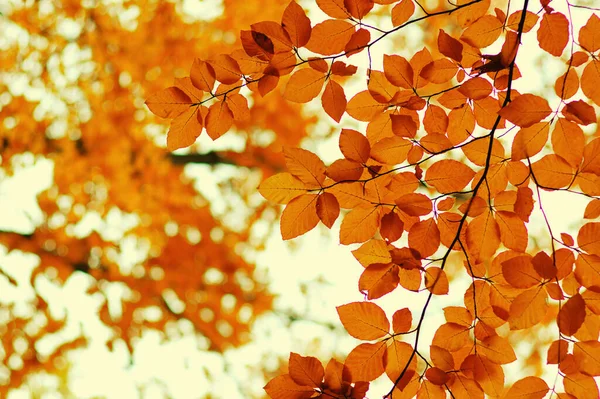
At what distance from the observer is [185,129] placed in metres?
1.04

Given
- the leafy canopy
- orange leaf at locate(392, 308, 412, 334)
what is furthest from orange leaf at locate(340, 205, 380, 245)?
orange leaf at locate(392, 308, 412, 334)

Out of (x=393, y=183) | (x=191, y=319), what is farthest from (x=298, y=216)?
(x=191, y=319)

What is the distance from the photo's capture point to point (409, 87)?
1.08 metres

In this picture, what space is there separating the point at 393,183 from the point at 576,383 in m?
0.55

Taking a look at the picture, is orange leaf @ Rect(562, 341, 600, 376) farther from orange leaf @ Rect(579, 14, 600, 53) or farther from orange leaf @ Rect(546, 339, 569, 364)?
orange leaf @ Rect(579, 14, 600, 53)

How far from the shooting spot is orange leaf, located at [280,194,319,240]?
986 millimetres

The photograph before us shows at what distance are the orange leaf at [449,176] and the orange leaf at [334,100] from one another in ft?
0.74

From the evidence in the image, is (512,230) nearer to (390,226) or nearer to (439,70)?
(390,226)

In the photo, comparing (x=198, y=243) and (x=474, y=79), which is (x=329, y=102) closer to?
(x=474, y=79)

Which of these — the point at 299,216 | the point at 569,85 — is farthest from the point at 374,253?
the point at 569,85

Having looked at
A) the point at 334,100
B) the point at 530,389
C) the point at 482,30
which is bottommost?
the point at 530,389

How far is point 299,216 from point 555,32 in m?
0.63

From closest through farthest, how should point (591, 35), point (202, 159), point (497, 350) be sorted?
point (591, 35) → point (497, 350) → point (202, 159)

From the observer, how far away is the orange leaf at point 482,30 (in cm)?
112
